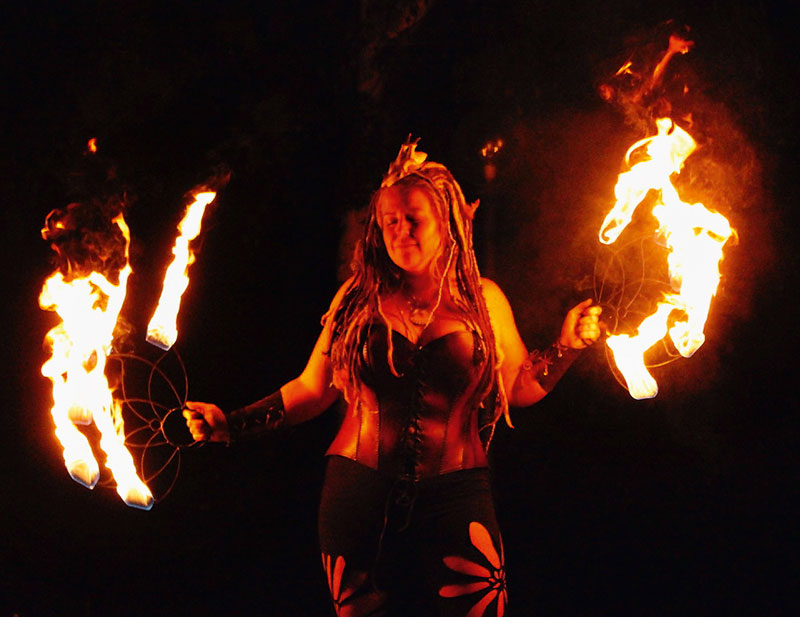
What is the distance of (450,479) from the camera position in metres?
3.16

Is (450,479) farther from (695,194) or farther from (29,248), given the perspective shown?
(29,248)

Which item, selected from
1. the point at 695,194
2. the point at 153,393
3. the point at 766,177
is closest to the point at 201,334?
the point at 153,393

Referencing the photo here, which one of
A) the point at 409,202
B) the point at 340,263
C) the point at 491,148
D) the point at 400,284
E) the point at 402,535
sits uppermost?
the point at 491,148

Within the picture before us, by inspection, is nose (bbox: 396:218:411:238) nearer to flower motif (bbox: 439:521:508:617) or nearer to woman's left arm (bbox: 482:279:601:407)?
woman's left arm (bbox: 482:279:601:407)

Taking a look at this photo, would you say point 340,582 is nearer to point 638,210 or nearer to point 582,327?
point 582,327

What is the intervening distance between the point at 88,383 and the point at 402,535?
54.9 inches

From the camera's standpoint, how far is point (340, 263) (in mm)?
4035

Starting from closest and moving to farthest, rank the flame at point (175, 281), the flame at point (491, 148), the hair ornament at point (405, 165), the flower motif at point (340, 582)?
1. the flower motif at point (340, 582)
2. the flame at point (175, 281)
3. the hair ornament at point (405, 165)
4. the flame at point (491, 148)

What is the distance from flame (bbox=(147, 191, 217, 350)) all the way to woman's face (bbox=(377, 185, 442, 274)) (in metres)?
0.84

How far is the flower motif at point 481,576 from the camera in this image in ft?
9.89

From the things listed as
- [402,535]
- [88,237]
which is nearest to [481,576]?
[402,535]

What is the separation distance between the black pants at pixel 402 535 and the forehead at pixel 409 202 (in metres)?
1.08

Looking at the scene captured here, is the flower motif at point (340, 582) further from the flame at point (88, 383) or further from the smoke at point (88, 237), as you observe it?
the smoke at point (88, 237)

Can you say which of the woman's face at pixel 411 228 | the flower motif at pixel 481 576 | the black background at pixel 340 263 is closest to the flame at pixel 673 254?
the black background at pixel 340 263
